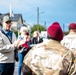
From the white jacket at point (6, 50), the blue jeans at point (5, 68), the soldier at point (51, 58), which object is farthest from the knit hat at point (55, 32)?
the blue jeans at point (5, 68)

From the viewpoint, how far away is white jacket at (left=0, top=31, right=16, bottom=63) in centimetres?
616

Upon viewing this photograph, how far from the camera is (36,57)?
4.34 metres

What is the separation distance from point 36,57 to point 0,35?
1.99m

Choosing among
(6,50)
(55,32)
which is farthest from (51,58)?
(6,50)

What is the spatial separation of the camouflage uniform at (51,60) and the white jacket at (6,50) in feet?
5.64

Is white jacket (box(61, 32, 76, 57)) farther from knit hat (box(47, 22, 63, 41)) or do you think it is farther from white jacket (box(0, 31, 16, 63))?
knit hat (box(47, 22, 63, 41))

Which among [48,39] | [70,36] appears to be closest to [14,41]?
[70,36]

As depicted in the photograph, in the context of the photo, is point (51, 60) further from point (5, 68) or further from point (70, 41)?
point (70, 41)

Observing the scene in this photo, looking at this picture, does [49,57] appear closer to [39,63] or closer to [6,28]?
[39,63]

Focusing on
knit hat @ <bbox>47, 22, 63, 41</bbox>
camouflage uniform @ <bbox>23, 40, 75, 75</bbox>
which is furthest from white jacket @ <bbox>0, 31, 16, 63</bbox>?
knit hat @ <bbox>47, 22, 63, 41</bbox>

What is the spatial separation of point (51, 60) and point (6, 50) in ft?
7.06

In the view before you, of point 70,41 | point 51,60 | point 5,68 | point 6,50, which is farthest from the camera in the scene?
point 70,41

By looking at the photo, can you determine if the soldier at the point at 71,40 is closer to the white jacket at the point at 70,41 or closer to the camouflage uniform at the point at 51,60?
the white jacket at the point at 70,41

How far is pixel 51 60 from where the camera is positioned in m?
4.19
